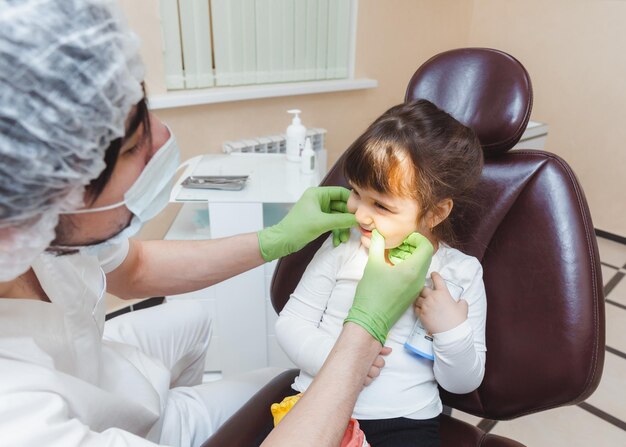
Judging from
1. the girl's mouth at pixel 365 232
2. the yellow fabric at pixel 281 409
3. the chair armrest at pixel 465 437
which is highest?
the girl's mouth at pixel 365 232

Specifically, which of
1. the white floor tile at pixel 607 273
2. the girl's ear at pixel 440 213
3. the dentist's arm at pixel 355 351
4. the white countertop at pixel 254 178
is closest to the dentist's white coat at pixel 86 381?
the dentist's arm at pixel 355 351

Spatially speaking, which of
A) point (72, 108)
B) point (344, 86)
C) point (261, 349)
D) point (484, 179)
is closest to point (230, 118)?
point (344, 86)

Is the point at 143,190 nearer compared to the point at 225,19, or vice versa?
the point at 143,190

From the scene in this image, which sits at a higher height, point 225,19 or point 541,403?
point 225,19

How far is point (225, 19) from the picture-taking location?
1989mm

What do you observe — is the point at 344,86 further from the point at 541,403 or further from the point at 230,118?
the point at 541,403

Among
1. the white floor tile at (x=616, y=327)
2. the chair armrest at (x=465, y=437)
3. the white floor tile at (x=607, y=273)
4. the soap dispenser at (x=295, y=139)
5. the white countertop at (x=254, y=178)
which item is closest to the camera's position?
the chair armrest at (x=465, y=437)

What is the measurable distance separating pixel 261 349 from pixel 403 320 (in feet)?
2.63

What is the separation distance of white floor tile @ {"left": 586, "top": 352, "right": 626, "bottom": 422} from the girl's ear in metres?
1.19

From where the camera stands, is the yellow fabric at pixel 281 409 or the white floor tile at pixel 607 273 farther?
the white floor tile at pixel 607 273

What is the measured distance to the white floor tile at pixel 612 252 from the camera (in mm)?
2599

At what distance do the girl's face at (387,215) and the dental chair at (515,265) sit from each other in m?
0.15

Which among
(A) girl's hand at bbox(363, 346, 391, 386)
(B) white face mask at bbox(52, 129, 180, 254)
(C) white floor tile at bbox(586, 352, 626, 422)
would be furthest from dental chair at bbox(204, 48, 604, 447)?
(C) white floor tile at bbox(586, 352, 626, 422)

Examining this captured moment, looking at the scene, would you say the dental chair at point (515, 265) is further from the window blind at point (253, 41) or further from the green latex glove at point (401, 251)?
the window blind at point (253, 41)
